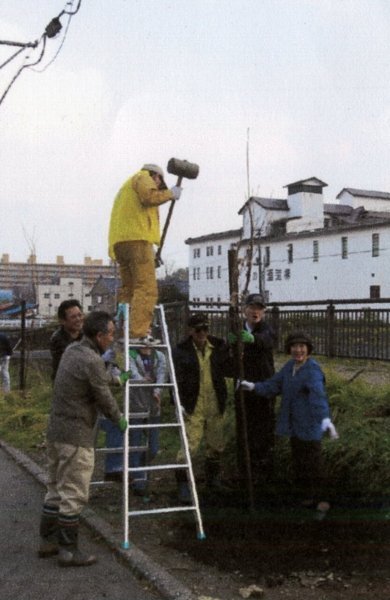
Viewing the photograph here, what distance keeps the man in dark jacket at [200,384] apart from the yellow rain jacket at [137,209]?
1.03 meters

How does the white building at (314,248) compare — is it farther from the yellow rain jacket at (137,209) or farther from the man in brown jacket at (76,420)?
the man in brown jacket at (76,420)

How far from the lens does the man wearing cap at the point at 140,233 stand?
6961 millimetres

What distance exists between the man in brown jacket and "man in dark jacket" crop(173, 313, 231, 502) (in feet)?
4.50

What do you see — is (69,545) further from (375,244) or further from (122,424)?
(375,244)

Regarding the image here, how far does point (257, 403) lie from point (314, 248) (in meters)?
56.3

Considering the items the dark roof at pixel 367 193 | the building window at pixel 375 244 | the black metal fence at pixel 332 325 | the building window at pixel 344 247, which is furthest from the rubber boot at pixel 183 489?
the dark roof at pixel 367 193

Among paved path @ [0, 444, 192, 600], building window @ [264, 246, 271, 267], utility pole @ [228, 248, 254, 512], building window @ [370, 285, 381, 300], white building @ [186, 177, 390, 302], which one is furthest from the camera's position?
building window @ [264, 246, 271, 267]

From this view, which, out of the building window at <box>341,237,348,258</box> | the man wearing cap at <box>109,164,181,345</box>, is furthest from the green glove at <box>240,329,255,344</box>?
the building window at <box>341,237,348,258</box>

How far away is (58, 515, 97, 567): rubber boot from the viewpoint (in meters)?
5.28

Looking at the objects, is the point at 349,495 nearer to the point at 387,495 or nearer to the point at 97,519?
the point at 387,495

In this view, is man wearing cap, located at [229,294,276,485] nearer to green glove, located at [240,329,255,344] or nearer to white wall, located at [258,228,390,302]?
green glove, located at [240,329,255,344]

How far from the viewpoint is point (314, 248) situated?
62125 millimetres

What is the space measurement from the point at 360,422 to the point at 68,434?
306cm

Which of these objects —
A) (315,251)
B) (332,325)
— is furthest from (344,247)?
(332,325)
